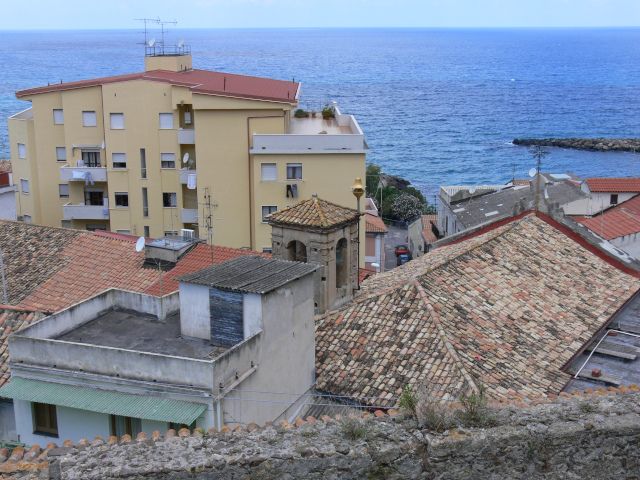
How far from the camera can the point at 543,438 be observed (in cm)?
952

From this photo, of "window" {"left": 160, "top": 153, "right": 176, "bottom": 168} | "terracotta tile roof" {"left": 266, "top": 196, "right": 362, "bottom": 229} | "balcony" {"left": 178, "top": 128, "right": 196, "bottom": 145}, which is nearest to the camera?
"terracotta tile roof" {"left": 266, "top": 196, "right": 362, "bottom": 229}

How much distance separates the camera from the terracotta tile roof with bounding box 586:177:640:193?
42906 mm

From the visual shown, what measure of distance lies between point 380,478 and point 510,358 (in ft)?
25.1

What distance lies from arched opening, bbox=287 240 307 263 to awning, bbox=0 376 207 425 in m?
6.57

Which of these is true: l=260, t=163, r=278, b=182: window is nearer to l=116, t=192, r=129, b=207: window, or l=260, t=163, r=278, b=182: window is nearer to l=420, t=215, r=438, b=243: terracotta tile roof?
l=116, t=192, r=129, b=207: window

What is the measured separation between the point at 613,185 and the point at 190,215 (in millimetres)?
23606

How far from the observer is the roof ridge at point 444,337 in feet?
48.4

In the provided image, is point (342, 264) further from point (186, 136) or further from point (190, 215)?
point (186, 136)

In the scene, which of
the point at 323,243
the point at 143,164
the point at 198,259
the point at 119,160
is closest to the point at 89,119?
the point at 119,160

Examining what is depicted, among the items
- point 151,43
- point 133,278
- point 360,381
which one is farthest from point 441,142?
point 360,381

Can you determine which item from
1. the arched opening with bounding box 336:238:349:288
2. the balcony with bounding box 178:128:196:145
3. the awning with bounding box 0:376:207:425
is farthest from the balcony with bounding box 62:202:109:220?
the awning with bounding box 0:376:207:425

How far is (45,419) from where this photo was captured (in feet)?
48.1

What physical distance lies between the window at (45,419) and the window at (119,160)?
96.7 ft

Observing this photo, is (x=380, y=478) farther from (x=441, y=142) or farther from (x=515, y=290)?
(x=441, y=142)
